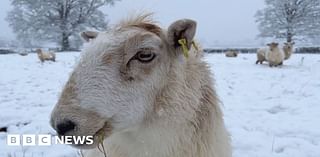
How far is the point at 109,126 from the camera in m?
2.12

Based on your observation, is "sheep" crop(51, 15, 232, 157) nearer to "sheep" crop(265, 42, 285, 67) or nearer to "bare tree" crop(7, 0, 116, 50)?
"sheep" crop(265, 42, 285, 67)

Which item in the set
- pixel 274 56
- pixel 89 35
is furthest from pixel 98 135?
pixel 274 56

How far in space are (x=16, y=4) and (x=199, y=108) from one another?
115 ft

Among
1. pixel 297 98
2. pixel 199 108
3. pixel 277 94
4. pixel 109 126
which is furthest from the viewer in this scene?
pixel 277 94

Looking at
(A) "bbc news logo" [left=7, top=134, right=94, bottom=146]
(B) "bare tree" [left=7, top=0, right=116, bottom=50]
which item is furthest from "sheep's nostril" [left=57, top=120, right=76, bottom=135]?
(B) "bare tree" [left=7, top=0, right=116, bottom=50]

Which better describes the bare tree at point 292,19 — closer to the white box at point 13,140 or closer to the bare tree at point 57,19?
the bare tree at point 57,19

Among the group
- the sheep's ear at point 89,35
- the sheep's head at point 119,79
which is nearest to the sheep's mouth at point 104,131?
the sheep's head at point 119,79

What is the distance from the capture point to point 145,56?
7.63 feet

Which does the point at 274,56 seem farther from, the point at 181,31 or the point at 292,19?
the point at 292,19

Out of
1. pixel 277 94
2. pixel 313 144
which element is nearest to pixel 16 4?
pixel 277 94

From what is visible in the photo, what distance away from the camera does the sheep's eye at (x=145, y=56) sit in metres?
2.30

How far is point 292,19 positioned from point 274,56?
22.2 m

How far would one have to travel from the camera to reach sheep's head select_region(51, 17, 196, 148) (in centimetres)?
200

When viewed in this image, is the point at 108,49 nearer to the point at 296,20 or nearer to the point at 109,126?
the point at 109,126
